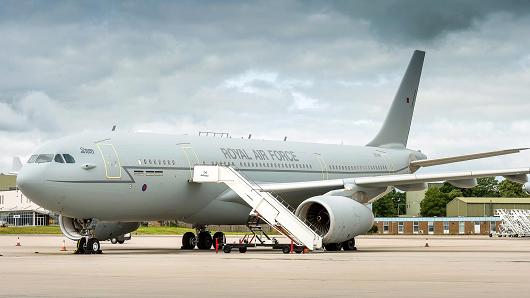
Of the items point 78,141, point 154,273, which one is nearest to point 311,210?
point 78,141

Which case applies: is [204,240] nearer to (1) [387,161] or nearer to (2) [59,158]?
(2) [59,158]

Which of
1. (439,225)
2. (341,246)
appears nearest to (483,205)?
(439,225)

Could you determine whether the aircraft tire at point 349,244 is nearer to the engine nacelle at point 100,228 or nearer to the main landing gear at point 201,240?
the main landing gear at point 201,240

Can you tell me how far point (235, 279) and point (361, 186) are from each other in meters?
18.8

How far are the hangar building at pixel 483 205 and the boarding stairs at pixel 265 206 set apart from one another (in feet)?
226

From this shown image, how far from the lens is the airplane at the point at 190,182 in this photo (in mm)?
30703

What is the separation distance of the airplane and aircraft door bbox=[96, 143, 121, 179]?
0.04m

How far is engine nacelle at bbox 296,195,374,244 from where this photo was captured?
32.8 meters

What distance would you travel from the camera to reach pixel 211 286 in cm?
1611

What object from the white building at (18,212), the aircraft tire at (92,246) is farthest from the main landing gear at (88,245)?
the white building at (18,212)

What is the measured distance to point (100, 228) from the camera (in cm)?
3569

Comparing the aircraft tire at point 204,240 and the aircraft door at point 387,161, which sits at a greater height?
the aircraft door at point 387,161

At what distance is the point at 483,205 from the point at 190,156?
71.6m

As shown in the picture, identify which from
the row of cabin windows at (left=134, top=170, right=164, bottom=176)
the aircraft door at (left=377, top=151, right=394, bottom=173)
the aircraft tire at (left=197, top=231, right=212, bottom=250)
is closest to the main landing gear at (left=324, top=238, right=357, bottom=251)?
the aircraft tire at (left=197, top=231, right=212, bottom=250)
